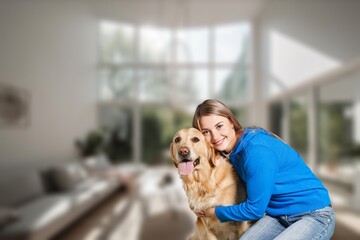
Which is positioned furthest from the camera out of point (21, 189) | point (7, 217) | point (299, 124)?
point (299, 124)

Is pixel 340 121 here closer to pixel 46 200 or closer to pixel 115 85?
pixel 46 200

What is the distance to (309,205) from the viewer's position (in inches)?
35.9

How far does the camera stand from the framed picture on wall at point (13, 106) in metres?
4.18

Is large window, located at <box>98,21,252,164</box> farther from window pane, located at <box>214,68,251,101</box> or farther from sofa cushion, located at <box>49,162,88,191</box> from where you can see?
sofa cushion, located at <box>49,162,88,191</box>

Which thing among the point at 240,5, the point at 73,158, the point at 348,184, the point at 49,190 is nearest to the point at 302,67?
the point at 348,184

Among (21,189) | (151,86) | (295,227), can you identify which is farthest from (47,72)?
(295,227)

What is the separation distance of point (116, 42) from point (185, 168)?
897cm

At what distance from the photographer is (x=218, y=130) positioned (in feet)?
2.48

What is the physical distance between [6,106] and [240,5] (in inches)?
249

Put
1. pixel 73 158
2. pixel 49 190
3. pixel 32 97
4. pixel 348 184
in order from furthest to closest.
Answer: pixel 73 158
pixel 32 97
pixel 348 184
pixel 49 190

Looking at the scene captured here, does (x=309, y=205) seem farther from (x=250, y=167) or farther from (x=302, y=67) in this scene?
(x=302, y=67)

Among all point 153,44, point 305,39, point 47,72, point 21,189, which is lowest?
point 21,189

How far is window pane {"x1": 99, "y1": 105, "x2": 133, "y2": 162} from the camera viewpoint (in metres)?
9.06

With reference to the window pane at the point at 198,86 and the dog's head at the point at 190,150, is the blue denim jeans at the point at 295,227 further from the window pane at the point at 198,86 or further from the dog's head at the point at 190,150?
the window pane at the point at 198,86
